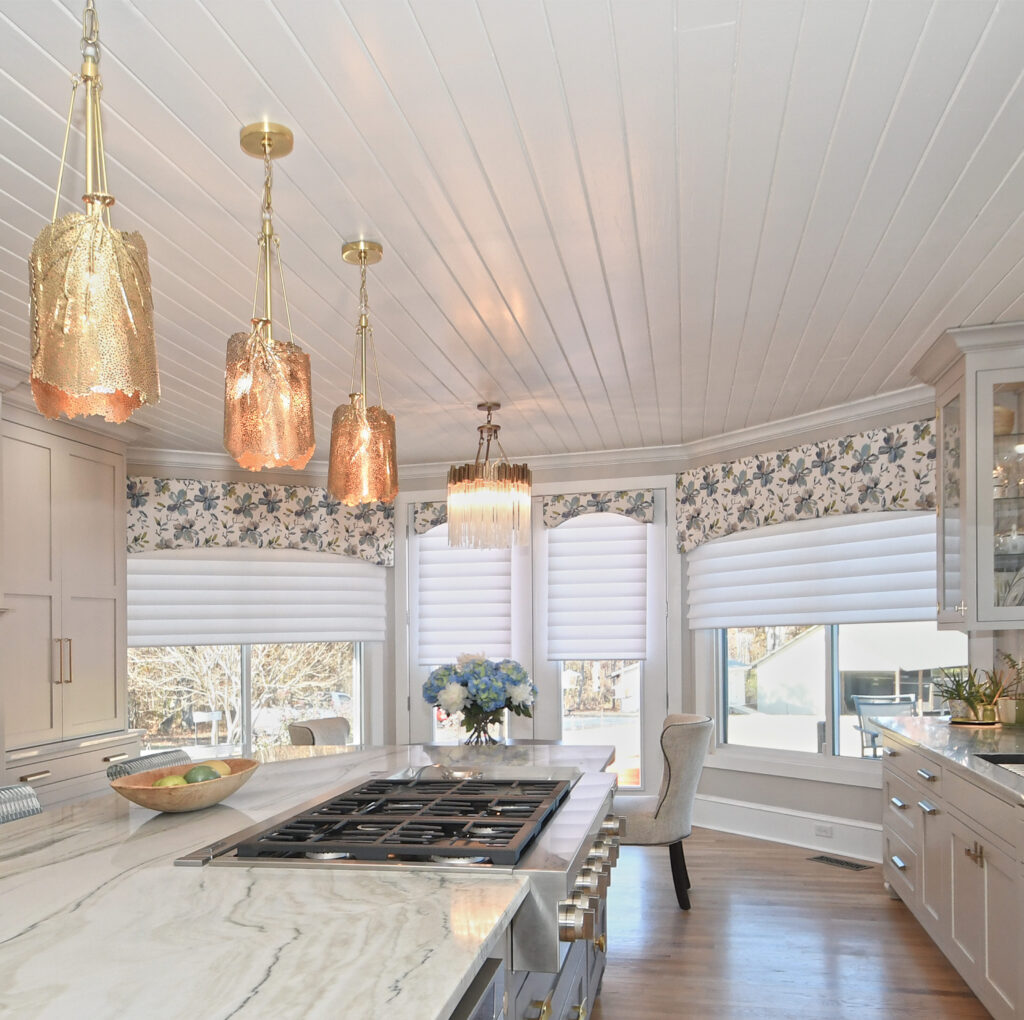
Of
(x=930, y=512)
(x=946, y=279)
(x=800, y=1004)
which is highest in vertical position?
(x=946, y=279)

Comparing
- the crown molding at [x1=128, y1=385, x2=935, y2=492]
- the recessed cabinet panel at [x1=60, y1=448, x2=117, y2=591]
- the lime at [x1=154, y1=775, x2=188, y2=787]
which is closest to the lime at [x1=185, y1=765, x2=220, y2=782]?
the lime at [x1=154, y1=775, x2=188, y2=787]

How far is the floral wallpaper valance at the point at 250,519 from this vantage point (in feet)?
19.6

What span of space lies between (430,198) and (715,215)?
31.1 inches

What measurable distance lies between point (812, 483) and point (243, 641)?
3727 millimetres

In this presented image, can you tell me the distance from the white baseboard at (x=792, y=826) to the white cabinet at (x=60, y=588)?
3.53 m

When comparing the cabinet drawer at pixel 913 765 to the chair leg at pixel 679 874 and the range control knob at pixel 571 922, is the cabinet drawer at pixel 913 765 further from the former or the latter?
the range control knob at pixel 571 922

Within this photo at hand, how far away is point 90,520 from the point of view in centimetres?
482

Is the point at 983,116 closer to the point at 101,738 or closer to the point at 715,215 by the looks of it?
the point at 715,215

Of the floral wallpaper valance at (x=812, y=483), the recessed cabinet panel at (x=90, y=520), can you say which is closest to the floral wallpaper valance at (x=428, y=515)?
the floral wallpaper valance at (x=812, y=483)

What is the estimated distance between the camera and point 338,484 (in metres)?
2.61

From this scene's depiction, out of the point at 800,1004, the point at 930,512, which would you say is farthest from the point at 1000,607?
the point at 800,1004

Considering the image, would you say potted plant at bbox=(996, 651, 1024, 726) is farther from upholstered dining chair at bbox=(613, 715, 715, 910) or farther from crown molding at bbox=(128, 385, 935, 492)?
crown molding at bbox=(128, 385, 935, 492)

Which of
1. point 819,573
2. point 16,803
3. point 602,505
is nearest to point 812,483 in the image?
point 819,573

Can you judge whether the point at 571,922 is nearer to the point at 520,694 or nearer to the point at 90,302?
the point at 90,302
